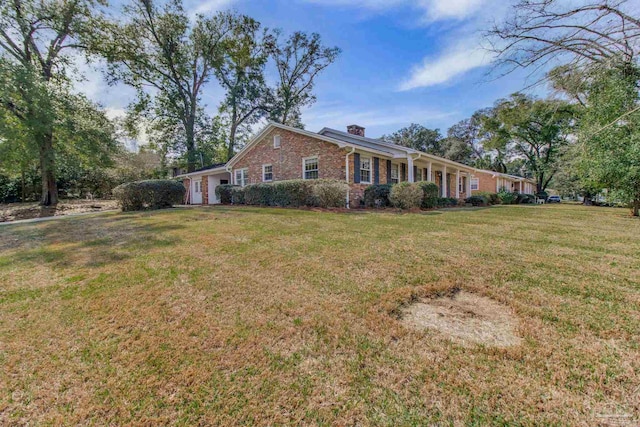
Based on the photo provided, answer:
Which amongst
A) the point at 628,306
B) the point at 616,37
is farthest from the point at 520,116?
the point at 628,306

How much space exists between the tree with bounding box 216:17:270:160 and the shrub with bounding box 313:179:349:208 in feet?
64.4

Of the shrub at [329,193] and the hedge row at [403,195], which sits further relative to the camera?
the hedge row at [403,195]

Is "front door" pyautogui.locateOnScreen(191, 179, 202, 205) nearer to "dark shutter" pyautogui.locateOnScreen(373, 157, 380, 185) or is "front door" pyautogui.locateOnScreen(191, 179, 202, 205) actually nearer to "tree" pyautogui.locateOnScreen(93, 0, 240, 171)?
"tree" pyautogui.locateOnScreen(93, 0, 240, 171)

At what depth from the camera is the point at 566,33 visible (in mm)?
6891

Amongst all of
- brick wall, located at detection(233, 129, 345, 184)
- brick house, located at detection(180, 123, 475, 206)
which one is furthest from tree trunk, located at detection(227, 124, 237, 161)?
Answer: brick wall, located at detection(233, 129, 345, 184)

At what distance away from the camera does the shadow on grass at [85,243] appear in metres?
4.66

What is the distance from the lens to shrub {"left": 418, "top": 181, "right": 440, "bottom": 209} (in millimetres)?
12156

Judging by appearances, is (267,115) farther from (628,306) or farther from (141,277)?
(628,306)

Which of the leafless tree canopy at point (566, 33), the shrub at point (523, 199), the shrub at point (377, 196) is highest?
the leafless tree canopy at point (566, 33)

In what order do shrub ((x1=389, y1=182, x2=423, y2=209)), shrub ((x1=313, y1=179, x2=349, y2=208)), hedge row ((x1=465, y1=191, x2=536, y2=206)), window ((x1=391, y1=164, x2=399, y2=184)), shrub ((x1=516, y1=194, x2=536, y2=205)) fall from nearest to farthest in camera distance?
shrub ((x1=313, y1=179, x2=349, y2=208)) < shrub ((x1=389, y1=182, x2=423, y2=209)) < window ((x1=391, y1=164, x2=399, y2=184)) < hedge row ((x1=465, y1=191, x2=536, y2=206)) < shrub ((x1=516, y1=194, x2=536, y2=205))

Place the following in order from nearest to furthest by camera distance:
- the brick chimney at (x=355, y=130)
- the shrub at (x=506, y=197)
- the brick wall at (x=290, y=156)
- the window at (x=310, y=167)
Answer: the brick wall at (x=290, y=156), the window at (x=310, y=167), the brick chimney at (x=355, y=130), the shrub at (x=506, y=197)

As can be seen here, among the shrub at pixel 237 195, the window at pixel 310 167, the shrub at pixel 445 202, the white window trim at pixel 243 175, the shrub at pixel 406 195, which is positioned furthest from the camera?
the white window trim at pixel 243 175

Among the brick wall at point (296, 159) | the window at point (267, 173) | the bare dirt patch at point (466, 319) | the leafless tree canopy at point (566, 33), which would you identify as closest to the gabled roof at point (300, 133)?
the brick wall at point (296, 159)

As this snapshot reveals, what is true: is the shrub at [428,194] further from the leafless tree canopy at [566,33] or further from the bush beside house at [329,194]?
the leafless tree canopy at [566,33]
